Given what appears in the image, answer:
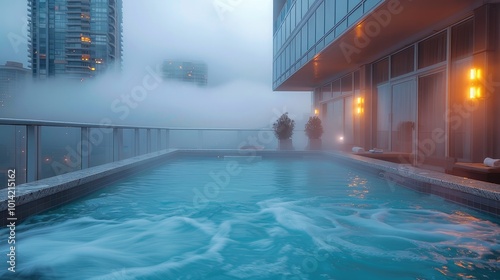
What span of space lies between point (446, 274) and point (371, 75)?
30.6 feet

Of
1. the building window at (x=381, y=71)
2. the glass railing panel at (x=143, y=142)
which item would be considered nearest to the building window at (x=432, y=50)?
the building window at (x=381, y=71)

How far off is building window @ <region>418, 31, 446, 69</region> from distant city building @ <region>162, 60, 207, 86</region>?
3399 cm

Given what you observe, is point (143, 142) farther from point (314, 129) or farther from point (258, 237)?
point (314, 129)

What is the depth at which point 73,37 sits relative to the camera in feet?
93.1

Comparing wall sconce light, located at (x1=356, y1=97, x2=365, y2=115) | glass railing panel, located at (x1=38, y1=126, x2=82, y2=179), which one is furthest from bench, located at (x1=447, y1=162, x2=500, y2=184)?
wall sconce light, located at (x1=356, y1=97, x2=365, y2=115)

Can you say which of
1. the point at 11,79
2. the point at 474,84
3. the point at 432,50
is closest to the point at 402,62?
the point at 432,50

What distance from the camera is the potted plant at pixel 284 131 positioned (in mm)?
12695

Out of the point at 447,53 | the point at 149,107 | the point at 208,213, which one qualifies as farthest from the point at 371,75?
the point at 149,107

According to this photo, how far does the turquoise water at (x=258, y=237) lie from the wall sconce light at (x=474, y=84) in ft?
6.98

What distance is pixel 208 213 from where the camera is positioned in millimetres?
4047

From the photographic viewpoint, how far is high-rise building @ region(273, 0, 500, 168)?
563 cm

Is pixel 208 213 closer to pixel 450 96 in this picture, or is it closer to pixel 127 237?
pixel 127 237

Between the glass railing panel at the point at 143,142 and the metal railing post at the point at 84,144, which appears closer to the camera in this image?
the metal railing post at the point at 84,144

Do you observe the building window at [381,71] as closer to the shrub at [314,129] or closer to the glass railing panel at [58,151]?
the shrub at [314,129]
